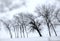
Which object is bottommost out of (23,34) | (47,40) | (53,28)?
(23,34)

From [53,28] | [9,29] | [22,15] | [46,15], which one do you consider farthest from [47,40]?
[9,29]

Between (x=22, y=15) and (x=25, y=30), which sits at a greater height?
(x=22, y=15)

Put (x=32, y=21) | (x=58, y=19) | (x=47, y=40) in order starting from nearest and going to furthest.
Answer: (x=47, y=40)
(x=58, y=19)
(x=32, y=21)

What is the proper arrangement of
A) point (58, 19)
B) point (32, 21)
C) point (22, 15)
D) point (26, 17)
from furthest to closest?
point (22, 15)
point (26, 17)
point (32, 21)
point (58, 19)

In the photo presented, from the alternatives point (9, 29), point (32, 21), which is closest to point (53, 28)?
point (32, 21)

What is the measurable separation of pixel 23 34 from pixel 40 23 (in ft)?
25.8

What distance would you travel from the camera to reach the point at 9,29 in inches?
1423

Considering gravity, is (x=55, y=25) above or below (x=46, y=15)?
below

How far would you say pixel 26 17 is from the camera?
31844 mm

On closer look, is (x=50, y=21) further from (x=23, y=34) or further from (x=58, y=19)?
(x=23, y=34)

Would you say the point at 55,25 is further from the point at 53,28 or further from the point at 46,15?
the point at 46,15

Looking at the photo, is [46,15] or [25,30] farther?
[25,30]

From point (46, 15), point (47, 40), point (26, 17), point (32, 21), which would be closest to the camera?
point (47, 40)

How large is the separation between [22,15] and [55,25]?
13440 millimetres
